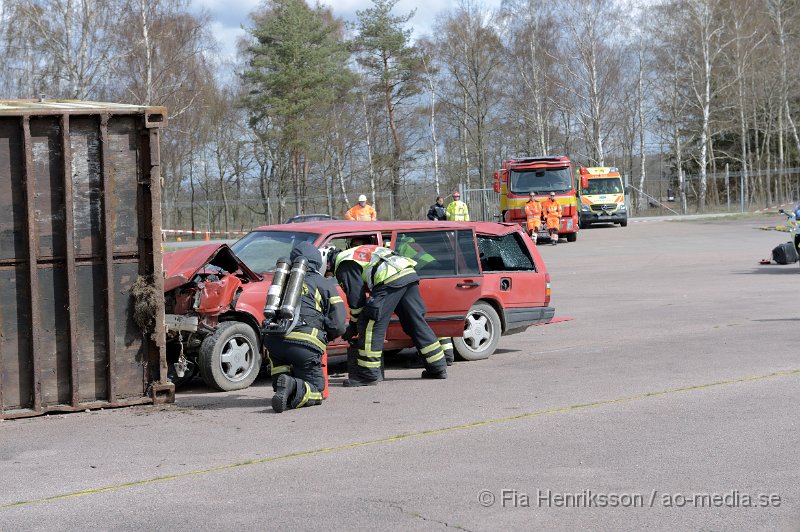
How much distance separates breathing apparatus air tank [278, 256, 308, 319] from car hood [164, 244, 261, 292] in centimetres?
109

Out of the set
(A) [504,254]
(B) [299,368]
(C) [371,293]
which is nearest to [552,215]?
(A) [504,254]

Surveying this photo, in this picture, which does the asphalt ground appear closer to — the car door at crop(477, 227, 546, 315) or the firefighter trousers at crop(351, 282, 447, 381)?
the firefighter trousers at crop(351, 282, 447, 381)

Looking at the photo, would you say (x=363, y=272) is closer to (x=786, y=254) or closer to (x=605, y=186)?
(x=786, y=254)

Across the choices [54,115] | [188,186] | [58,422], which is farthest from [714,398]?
[188,186]

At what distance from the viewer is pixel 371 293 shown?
925 cm

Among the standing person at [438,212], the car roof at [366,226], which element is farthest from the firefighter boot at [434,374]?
the standing person at [438,212]

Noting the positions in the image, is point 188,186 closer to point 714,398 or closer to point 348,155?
point 348,155

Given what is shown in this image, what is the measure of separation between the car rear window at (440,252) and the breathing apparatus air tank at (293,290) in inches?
92.1

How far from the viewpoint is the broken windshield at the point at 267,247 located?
1007 centimetres

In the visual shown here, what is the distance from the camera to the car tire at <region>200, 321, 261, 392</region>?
8.88 meters

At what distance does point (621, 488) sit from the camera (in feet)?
18.6

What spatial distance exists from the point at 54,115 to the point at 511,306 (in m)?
5.56

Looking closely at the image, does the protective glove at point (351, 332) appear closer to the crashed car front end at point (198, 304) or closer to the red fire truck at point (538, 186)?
the crashed car front end at point (198, 304)

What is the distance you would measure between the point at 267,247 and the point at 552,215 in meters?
22.7
